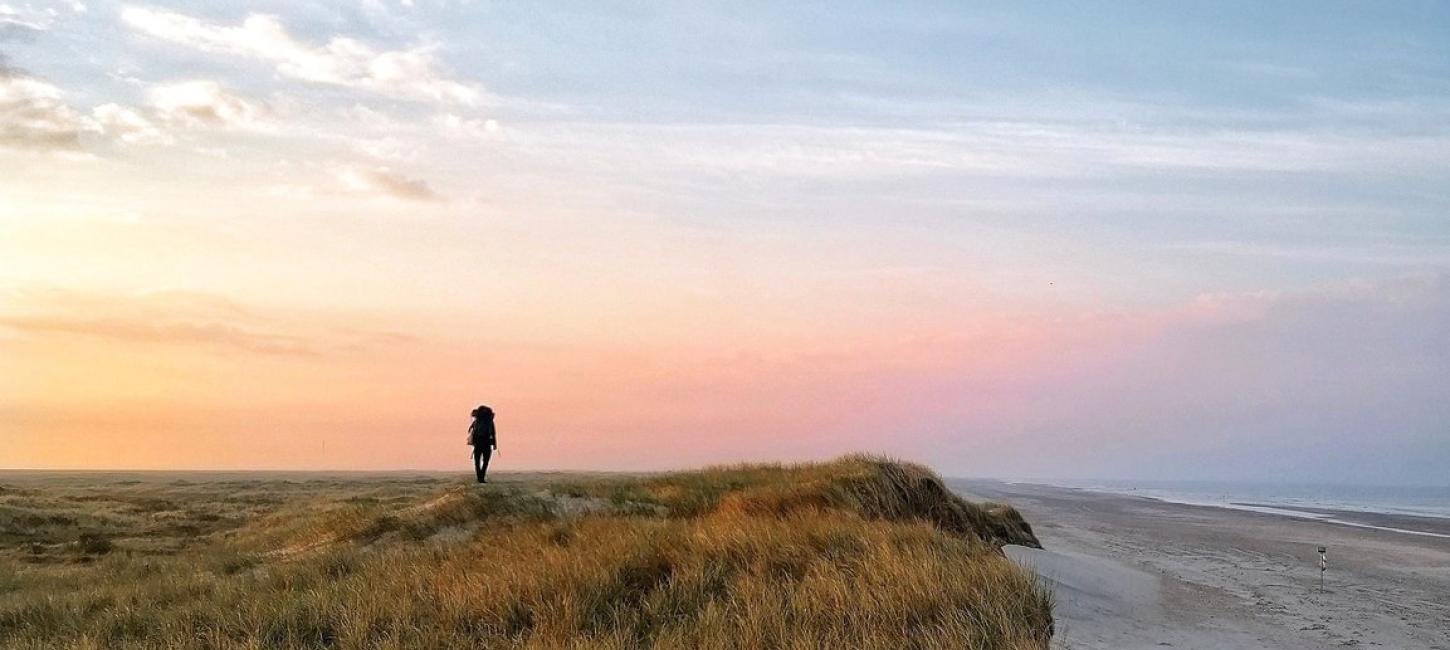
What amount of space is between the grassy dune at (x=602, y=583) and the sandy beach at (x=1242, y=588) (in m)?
1.73

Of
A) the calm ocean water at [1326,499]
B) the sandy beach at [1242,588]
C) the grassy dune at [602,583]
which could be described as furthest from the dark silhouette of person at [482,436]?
the calm ocean water at [1326,499]

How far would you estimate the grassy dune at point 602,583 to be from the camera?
8391 mm

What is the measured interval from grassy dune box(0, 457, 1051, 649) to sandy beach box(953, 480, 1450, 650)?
173cm

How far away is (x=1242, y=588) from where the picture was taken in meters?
17.8

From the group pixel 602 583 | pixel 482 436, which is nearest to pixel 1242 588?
pixel 602 583

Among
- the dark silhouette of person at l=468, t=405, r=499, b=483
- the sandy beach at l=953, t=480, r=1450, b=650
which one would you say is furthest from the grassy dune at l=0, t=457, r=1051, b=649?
the dark silhouette of person at l=468, t=405, r=499, b=483

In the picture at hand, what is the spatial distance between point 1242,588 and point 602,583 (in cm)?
1389

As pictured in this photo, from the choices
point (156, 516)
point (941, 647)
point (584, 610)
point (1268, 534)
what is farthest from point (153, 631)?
point (1268, 534)

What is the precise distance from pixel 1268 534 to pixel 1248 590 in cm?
1867

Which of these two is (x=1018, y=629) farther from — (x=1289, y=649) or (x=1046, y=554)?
(x=1046, y=554)

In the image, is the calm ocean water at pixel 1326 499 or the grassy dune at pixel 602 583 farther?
the calm ocean water at pixel 1326 499

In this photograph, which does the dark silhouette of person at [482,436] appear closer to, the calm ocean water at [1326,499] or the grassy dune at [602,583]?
the grassy dune at [602,583]

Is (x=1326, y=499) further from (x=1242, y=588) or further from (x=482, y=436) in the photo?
(x=482, y=436)

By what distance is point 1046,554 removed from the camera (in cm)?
1662
